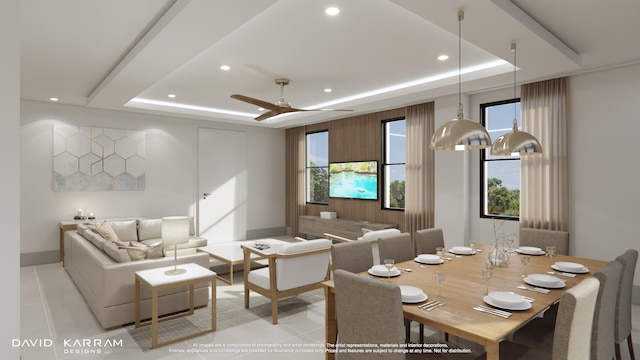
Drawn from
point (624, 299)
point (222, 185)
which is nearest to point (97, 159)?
point (222, 185)

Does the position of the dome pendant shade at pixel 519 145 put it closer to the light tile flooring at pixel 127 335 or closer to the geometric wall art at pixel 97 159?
the light tile flooring at pixel 127 335

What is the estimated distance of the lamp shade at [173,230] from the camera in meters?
3.34

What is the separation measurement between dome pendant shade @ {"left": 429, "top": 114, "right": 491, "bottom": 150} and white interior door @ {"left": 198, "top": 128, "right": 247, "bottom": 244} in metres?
5.97

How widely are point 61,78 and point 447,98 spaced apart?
5217mm

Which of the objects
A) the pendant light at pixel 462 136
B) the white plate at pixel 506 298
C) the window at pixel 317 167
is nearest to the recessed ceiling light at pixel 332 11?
the pendant light at pixel 462 136

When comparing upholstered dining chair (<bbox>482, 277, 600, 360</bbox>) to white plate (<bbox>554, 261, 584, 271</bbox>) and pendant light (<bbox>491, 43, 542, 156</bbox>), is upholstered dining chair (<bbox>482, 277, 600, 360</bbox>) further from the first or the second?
pendant light (<bbox>491, 43, 542, 156</bbox>)

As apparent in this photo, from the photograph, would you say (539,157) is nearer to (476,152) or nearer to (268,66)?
(476,152)

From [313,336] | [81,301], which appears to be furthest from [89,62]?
[313,336]

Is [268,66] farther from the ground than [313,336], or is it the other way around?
[268,66]

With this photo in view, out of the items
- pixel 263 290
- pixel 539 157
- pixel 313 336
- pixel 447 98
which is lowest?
pixel 313 336

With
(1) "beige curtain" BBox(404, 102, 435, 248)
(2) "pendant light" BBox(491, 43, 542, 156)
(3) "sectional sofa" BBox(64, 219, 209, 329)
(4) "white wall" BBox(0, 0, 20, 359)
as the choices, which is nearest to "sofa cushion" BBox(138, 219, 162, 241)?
(3) "sectional sofa" BBox(64, 219, 209, 329)

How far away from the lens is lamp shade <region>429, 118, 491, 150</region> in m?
2.50

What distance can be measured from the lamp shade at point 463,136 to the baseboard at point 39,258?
6.38 m

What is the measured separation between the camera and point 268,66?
437 cm
